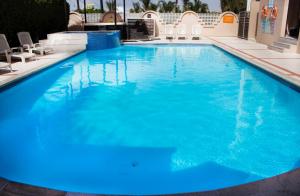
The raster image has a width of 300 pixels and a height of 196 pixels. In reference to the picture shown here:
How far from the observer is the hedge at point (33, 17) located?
1003 cm

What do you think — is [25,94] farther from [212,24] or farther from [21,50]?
[212,24]

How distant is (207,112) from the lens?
562 centimetres

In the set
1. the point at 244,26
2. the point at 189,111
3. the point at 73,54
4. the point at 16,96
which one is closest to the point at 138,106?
the point at 189,111

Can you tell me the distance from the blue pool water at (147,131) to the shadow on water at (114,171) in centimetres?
1

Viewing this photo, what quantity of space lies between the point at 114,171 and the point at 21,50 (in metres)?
7.47

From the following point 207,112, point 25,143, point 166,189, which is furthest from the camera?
point 207,112

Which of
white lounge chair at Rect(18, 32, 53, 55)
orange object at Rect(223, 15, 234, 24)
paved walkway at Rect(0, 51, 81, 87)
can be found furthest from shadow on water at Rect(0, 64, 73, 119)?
orange object at Rect(223, 15, 234, 24)

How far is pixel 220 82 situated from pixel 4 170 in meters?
5.88

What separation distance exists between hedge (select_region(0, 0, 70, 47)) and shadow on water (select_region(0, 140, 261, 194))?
24.5ft

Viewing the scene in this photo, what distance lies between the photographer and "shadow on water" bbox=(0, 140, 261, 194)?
331 centimetres

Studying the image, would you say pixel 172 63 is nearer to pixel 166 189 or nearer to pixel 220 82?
pixel 220 82

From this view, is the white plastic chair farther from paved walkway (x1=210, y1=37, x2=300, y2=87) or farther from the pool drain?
the pool drain

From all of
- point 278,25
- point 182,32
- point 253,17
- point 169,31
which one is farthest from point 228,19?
point 278,25

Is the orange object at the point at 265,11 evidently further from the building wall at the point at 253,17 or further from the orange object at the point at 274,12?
the building wall at the point at 253,17
